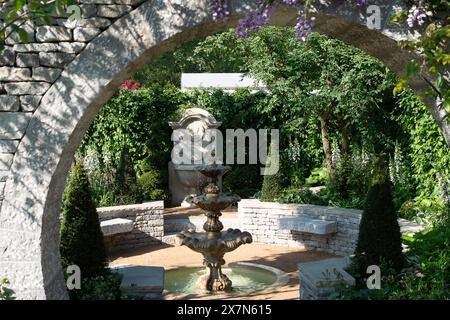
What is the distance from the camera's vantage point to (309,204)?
378 inches

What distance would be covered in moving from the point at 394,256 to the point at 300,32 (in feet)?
8.51

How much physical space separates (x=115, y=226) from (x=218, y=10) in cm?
574

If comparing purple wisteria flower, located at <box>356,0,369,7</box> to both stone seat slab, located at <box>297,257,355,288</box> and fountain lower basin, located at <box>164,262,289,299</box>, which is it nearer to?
stone seat slab, located at <box>297,257,355,288</box>

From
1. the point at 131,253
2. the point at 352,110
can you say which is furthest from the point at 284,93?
the point at 131,253

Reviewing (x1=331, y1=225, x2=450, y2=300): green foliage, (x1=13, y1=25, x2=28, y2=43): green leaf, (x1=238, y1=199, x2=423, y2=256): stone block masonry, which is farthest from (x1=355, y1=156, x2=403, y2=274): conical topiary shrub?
(x1=13, y1=25, x2=28, y2=43): green leaf

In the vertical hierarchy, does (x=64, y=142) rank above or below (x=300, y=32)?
below

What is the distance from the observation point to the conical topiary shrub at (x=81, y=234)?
5418 millimetres

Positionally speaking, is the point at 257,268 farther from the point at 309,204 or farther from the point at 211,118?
the point at 211,118

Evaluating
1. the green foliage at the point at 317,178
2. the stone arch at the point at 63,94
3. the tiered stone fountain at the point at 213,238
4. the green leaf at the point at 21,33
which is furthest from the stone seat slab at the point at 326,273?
the green foliage at the point at 317,178

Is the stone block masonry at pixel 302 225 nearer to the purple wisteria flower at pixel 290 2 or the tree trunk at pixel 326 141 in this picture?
the tree trunk at pixel 326 141

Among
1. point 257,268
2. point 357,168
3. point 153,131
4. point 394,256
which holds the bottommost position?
point 257,268

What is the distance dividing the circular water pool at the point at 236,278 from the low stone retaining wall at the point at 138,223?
1715 mm

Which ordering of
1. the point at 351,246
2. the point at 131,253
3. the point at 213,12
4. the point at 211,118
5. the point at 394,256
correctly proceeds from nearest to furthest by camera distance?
the point at 213,12, the point at 394,256, the point at 351,246, the point at 131,253, the point at 211,118

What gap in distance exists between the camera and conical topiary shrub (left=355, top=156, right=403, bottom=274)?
17.4ft
